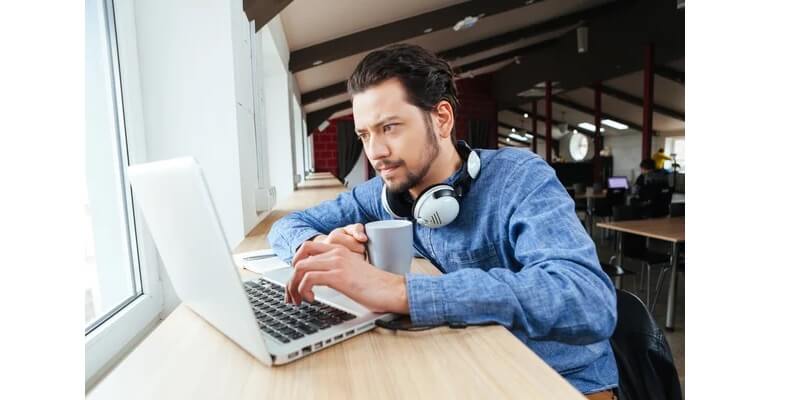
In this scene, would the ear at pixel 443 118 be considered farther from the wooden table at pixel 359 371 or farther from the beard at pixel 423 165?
the wooden table at pixel 359 371

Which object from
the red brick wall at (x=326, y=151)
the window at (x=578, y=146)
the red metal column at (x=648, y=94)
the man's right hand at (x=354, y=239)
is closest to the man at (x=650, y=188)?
the red metal column at (x=648, y=94)

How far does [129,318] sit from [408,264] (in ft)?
2.87

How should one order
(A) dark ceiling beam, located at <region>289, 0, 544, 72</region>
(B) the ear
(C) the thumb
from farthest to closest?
1. (A) dark ceiling beam, located at <region>289, 0, 544, 72</region>
2. (B) the ear
3. (C) the thumb

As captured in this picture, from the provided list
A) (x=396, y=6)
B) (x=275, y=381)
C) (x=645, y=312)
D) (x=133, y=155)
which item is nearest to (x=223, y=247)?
(x=275, y=381)

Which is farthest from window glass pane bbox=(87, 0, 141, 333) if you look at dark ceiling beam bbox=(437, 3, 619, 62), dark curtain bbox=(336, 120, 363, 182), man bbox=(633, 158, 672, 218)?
dark curtain bbox=(336, 120, 363, 182)

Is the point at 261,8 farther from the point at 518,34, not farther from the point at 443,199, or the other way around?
the point at 518,34

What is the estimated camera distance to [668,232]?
312cm

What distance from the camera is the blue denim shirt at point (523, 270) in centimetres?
70

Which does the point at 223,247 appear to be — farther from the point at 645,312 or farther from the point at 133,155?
the point at 133,155

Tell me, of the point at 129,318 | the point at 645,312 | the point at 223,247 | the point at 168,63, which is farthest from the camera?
the point at 168,63

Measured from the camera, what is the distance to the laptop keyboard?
2.19 ft

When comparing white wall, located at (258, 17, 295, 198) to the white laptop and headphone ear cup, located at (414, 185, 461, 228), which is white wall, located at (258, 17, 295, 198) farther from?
the white laptop

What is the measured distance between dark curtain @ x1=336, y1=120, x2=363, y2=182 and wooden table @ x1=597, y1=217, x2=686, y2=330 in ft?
27.6
